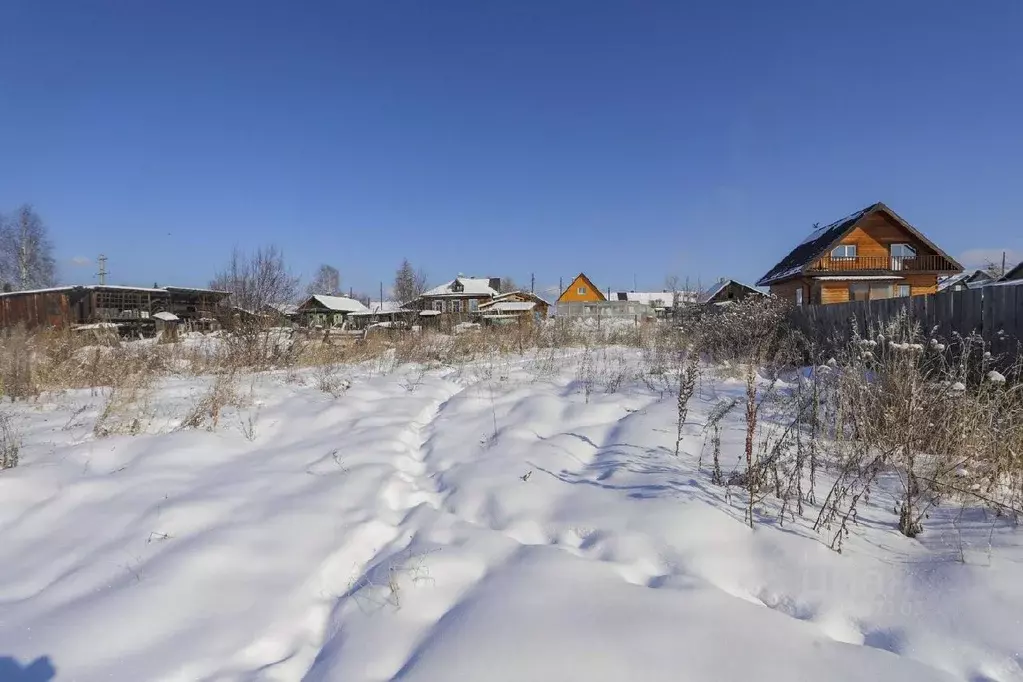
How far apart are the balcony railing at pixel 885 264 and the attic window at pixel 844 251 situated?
16 centimetres

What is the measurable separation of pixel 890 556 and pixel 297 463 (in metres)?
3.61

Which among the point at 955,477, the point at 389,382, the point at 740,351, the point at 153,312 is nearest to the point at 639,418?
the point at 955,477

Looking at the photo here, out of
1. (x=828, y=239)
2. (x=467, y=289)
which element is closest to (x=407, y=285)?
(x=467, y=289)

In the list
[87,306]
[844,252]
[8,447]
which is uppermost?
[844,252]

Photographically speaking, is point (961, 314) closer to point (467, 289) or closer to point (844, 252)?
point (844, 252)

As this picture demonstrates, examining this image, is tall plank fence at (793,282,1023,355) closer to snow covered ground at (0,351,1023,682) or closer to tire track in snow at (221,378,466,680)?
A: snow covered ground at (0,351,1023,682)

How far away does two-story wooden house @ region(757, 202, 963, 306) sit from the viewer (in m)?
23.4

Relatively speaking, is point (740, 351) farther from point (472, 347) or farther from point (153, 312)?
point (153, 312)

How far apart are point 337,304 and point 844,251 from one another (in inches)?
1569

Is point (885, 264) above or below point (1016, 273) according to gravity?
above

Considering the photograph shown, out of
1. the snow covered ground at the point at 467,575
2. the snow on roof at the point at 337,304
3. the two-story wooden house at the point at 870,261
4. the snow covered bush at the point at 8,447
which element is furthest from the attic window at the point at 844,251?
the snow on roof at the point at 337,304

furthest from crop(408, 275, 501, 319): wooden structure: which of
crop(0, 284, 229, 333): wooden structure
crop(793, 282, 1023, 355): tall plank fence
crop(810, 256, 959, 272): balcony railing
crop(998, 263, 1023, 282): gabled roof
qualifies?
crop(793, 282, 1023, 355): tall plank fence

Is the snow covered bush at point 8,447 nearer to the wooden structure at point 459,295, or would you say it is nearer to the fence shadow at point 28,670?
the fence shadow at point 28,670

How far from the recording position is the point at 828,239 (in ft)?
78.2
